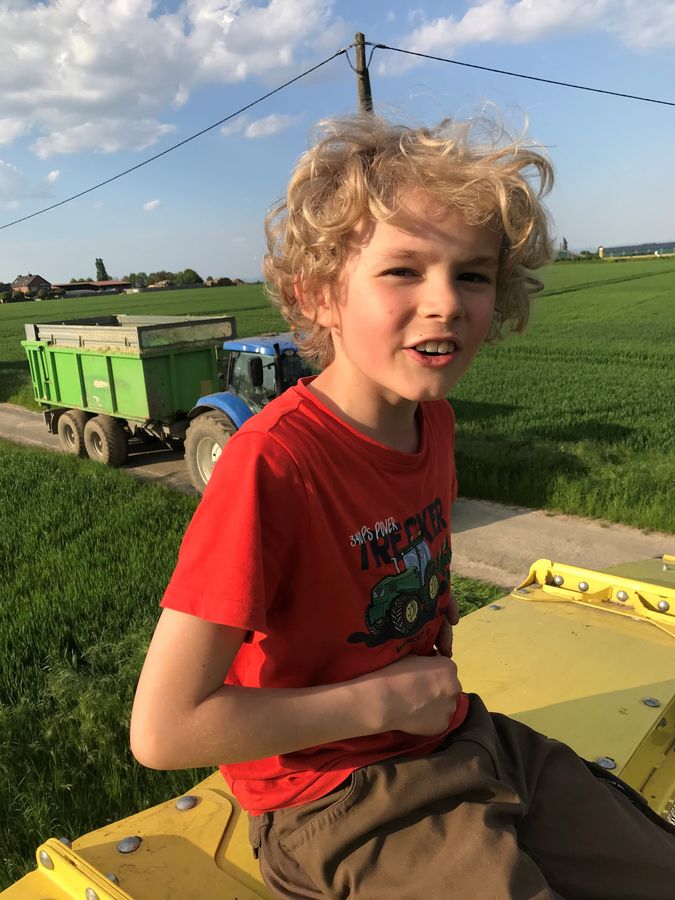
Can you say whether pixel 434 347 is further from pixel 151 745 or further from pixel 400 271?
pixel 151 745

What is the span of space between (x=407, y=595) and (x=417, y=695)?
0.71 feet

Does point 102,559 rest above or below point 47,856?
below

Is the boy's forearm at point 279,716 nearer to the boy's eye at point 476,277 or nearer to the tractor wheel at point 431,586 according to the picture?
the tractor wheel at point 431,586

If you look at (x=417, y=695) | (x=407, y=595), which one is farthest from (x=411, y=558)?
(x=417, y=695)

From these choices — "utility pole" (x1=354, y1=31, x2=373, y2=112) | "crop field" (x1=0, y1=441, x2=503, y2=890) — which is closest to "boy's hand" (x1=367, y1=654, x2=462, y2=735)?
"crop field" (x1=0, y1=441, x2=503, y2=890)

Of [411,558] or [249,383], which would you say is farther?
[249,383]

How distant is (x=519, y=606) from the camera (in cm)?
251

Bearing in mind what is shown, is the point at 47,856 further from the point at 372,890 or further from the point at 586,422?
the point at 586,422

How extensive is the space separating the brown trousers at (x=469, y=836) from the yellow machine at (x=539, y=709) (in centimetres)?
21

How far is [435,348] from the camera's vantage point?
4.08 ft

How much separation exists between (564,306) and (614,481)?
94.4 feet

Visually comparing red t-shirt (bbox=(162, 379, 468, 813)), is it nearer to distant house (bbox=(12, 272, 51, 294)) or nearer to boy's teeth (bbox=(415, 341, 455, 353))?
boy's teeth (bbox=(415, 341, 455, 353))

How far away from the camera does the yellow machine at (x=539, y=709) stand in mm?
1334

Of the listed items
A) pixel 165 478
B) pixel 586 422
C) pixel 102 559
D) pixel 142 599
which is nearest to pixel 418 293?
pixel 142 599
